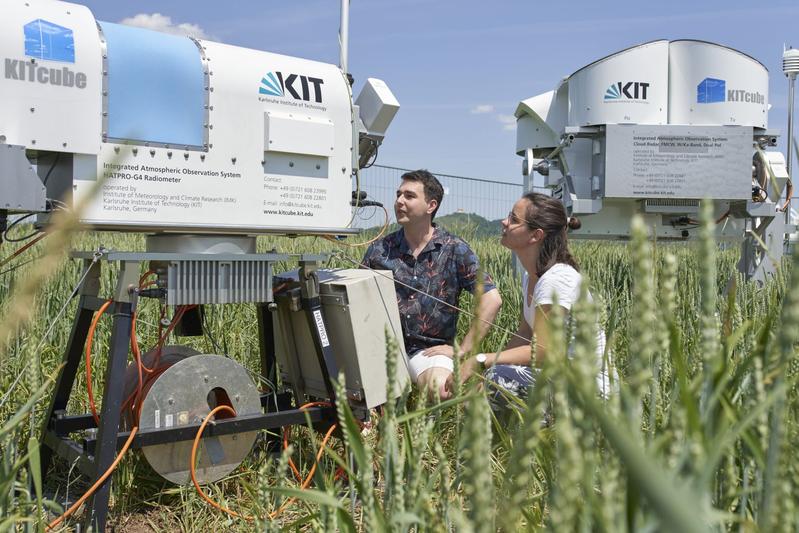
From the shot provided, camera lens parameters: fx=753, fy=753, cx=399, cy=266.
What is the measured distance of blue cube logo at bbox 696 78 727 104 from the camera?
5742 mm

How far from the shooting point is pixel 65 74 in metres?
2.27

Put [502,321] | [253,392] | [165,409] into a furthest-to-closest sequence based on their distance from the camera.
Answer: [502,321]
[253,392]
[165,409]

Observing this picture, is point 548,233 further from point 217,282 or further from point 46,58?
point 46,58

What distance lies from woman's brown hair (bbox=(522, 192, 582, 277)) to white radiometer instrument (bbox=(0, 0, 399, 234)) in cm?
75

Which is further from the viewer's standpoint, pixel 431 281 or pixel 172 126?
pixel 431 281

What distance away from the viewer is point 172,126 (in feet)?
8.15

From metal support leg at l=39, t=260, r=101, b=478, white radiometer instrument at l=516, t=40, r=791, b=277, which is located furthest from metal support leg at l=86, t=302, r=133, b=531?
white radiometer instrument at l=516, t=40, r=791, b=277

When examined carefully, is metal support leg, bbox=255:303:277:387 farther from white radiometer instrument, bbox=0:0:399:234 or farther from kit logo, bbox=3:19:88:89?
kit logo, bbox=3:19:88:89

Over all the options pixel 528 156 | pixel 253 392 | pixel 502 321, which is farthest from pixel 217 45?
pixel 528 156

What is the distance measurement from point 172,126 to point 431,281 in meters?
1.80

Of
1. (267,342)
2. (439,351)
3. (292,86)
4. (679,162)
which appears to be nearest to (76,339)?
(267,342)

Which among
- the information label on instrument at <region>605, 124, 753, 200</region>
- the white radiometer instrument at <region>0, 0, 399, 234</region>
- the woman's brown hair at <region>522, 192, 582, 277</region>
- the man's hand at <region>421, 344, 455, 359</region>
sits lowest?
the man's hand at <region>421, 344, 455, 359</region>

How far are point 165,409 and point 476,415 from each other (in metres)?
2.31

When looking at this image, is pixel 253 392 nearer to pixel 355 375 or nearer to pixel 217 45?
pixel 355 375
